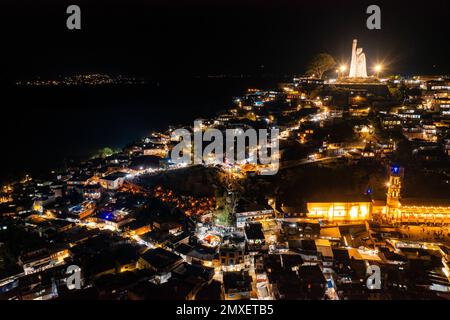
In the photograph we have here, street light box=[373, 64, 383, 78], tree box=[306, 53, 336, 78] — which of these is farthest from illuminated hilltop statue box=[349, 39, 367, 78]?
tree box=[306, 53, 336, 78]

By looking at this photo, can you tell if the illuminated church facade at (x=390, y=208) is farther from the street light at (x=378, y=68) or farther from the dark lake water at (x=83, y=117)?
the dark lake water at (x=83, y=117)

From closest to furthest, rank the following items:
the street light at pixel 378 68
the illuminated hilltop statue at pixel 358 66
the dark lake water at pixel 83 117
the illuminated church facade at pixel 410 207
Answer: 1. the illuminated church facade at pixel 410 207
2. the illuminated hilltop statue at pixel 358 66
3. the street light at pixel 378 68
4. the dark lake water at pixel 83 117

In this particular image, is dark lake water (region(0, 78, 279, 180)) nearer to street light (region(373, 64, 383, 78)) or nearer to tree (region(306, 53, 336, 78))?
tree (region(306, 53, 336, 78))

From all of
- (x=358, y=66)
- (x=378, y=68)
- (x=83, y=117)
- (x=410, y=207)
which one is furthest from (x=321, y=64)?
(x=83, y=117)

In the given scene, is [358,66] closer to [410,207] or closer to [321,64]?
[321,64]

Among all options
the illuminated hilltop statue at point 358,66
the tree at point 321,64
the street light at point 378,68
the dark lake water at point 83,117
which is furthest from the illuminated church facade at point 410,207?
the dark lake water at point 83,117

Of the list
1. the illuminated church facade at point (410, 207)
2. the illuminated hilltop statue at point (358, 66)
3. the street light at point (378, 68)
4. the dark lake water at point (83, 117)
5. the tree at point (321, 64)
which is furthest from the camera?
the tree at point (321, 64)

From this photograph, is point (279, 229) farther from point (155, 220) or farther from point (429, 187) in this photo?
point (429, 187)

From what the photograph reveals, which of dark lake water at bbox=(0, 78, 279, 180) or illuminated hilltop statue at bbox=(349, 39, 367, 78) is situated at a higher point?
illuminated hilltop statue at bbox=(349, 39, 367, 78)
